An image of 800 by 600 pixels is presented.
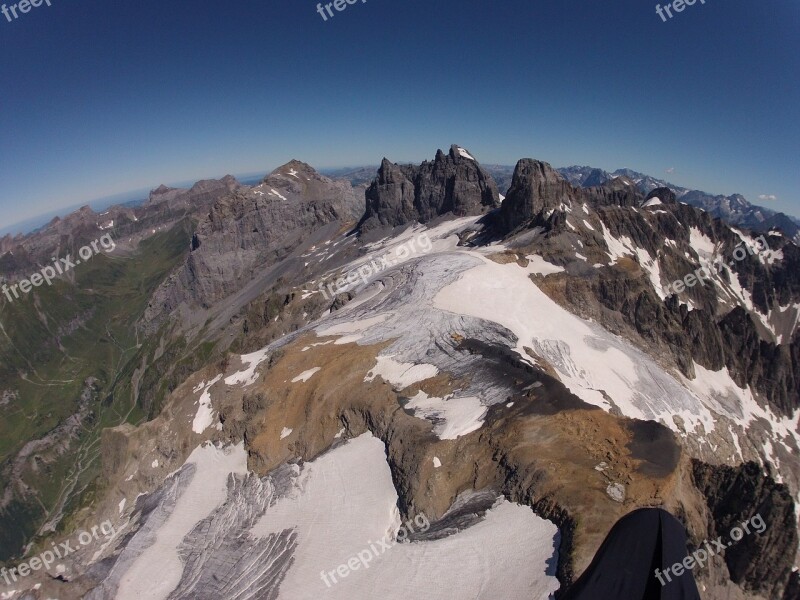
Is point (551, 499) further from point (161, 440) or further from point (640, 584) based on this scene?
point (161, 440)

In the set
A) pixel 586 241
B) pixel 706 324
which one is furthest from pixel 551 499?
pixel 706 324

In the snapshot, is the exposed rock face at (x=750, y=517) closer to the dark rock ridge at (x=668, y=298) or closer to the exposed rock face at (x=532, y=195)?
the dark rock ridge at (x=668, y=298)

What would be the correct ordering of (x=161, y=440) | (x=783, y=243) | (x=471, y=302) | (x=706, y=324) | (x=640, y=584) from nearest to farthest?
1. (x=640, y=584)
2. (x=161, y=440)
3. (x=471, y=302)
4. (x=706, y=324)
5. (x=783, y=243)

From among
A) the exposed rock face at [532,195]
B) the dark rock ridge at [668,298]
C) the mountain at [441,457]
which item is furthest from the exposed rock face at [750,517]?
the exposed rock face at [532,195]

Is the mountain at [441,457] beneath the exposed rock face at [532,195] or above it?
beneath

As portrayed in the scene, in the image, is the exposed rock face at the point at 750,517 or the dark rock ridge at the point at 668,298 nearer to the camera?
the exposed rock face at the point at 750,517

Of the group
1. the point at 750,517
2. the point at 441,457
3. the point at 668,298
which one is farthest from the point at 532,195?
the point at 441,457

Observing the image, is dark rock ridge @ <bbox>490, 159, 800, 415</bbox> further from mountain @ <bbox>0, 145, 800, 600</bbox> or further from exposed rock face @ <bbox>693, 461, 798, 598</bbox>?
exposed rock face @ <bbox>693, 461, 798, 598</bbox>
